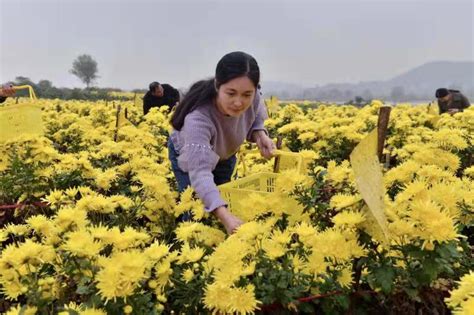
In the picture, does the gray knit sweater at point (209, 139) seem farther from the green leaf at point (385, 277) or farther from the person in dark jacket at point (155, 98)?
the person in dark jacket at point (155, 98)

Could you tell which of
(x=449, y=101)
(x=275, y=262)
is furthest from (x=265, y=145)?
(x=449, y=101)

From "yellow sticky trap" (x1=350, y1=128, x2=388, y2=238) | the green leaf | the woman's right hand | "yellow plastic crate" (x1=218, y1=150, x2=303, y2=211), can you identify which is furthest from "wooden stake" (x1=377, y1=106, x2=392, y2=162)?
the woman's right hand

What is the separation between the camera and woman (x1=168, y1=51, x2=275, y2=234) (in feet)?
7.46

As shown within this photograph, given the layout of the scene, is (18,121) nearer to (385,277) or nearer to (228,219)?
(228,219)

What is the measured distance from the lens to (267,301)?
151 cm

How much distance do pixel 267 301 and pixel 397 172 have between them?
96 cm

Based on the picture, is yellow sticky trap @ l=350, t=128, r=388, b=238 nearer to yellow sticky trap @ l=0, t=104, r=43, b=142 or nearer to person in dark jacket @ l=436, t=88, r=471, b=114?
yellow sticky trap @ l=0, t=104, r=43, b=142

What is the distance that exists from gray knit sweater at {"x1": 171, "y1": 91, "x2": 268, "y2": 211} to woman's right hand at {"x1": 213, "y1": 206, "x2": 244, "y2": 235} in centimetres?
3

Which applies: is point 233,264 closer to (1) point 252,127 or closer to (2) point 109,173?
(2) point 109,173

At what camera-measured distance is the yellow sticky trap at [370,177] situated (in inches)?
59.1

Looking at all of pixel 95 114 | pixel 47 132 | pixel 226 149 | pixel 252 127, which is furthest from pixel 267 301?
pixel 95 114

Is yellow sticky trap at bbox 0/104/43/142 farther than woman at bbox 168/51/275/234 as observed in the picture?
Yes

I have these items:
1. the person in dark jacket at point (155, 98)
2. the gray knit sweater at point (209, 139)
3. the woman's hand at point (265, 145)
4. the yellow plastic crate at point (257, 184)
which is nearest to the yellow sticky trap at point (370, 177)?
the yellow plastic crate at point (257, 184)

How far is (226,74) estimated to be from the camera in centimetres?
242
